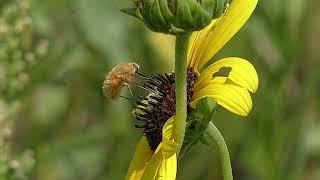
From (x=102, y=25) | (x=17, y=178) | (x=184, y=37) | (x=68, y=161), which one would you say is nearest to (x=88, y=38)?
(x=102, y=25)

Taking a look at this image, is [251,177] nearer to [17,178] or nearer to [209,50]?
[17,178]

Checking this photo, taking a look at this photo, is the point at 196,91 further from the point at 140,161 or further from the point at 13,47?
the point at 13,47

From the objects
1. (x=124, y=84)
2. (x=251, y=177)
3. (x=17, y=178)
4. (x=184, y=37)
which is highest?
(x=184, y=37)

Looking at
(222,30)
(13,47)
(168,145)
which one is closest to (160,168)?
(168,145)

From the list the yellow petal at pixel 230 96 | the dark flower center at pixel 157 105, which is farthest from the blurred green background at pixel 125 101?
the yellow petal at pixel 230 96

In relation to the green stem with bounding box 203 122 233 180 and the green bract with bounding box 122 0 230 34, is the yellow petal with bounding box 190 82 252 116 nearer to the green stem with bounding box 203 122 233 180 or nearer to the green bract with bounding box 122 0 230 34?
the green stem with bounding box 203 122 233 180
